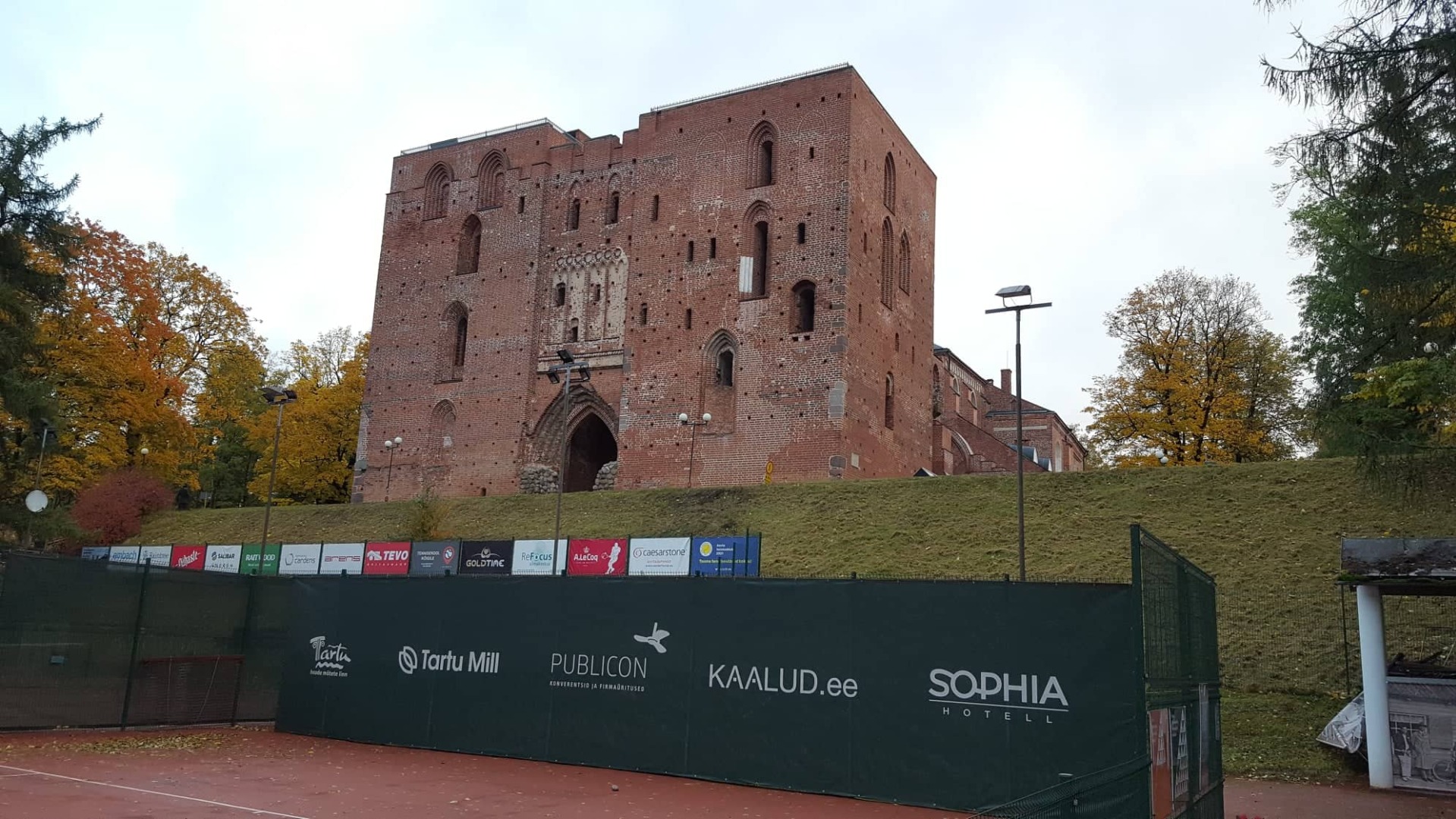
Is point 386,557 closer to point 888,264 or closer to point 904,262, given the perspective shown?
point 888,264

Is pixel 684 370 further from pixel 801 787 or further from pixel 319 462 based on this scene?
pixel 801 787

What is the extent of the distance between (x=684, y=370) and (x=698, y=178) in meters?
7.51

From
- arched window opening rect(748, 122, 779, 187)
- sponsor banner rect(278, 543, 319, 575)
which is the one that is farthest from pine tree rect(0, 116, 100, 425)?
arched window opening rect(748, 122, 779, 187)

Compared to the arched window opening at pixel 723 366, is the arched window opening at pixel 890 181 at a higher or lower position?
higher

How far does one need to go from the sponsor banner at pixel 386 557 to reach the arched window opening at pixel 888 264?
2014 centimetres

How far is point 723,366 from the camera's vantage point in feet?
131

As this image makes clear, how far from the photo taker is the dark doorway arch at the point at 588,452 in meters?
43.5

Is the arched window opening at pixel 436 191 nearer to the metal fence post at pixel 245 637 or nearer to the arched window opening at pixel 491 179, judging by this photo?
the arched window opening at pixel 491 179

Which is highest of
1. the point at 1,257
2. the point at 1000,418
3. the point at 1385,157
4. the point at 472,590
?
the point at 1000,418

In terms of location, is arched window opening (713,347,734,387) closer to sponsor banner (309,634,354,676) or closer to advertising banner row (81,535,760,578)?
advertising banner row (81,535,760,578)

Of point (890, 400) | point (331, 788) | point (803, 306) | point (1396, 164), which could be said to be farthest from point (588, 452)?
point (1396, 164)

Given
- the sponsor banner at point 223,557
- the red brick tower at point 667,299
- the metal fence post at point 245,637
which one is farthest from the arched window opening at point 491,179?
the metal fence post at point 245,637

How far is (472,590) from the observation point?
14.4 metres

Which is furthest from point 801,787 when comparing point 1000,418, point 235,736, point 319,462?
point 1000,418
